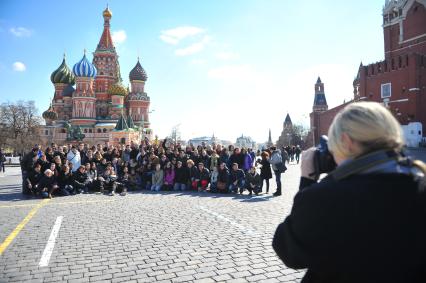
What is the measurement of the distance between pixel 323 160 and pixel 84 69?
70.3 meters

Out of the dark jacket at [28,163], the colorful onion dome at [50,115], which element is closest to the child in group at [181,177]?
the dark jacket at [28,163]

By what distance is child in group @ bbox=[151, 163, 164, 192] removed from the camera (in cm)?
1484

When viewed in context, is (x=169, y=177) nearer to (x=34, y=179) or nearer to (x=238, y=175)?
(x=238, y=175)

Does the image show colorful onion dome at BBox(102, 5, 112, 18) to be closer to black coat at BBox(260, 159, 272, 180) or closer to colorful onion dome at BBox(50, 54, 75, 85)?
colorful onion dome at BBox(50, 54, 75, 85)

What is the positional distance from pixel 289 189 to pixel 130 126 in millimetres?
53573

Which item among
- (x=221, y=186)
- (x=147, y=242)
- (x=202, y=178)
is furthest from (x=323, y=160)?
(x=202, y=178)

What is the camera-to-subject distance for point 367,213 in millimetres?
1445

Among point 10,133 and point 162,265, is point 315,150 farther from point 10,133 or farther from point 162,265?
point 10,133

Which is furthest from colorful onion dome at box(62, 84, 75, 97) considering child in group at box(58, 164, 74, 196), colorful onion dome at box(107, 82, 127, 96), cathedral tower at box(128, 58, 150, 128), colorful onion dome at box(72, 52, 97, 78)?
child in group at box(58, 164, 74, 196)

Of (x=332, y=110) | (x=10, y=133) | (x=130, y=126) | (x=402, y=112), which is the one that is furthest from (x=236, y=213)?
(x=10, y=133)

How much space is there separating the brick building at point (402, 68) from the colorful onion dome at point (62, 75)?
58912 mm

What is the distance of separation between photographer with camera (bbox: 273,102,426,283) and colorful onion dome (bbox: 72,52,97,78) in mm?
70289

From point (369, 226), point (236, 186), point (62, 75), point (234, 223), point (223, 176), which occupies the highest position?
point (62, 75)

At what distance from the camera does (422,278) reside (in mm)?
1520
